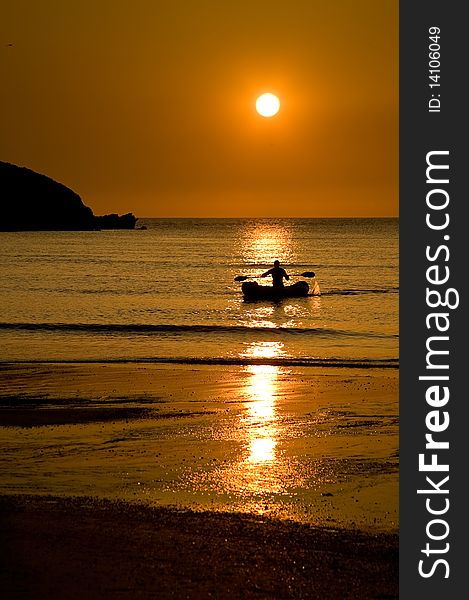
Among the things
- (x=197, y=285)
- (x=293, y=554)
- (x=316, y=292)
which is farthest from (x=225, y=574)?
(x=197, y=285)

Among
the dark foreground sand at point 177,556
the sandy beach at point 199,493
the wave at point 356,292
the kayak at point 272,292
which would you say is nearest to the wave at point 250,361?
the sandy beach at point 199,493

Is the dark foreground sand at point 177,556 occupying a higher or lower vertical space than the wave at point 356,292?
lower

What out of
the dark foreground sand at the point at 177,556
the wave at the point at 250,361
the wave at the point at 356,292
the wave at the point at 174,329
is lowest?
the dark foreground sand at the point at 177,556

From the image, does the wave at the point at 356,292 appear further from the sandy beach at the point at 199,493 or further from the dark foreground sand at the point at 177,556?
the dark foreground sand at the point at 177,556

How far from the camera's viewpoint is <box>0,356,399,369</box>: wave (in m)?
25.6

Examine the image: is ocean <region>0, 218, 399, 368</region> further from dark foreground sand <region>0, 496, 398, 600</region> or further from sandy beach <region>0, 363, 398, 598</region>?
dark foreground sand <region>0, 496, 398, 600</region>

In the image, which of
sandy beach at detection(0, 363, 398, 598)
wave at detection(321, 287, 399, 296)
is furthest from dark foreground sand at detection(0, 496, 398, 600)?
wave at detection(321, 287, 399, 296)

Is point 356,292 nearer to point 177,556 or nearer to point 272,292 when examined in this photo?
point 272,292

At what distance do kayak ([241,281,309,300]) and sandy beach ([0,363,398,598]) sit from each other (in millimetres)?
28773

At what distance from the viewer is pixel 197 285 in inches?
2554

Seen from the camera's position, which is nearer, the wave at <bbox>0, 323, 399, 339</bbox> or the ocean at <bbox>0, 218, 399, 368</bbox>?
the ocean at <bbox>0, 218, 399, 368</bbox>

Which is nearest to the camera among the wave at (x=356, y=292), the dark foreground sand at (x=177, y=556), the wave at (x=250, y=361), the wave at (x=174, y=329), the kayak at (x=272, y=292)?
the dark foreground sand at (x=177, y=556)

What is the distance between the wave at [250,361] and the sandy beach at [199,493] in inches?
221

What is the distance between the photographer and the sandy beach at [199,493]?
352 inches
